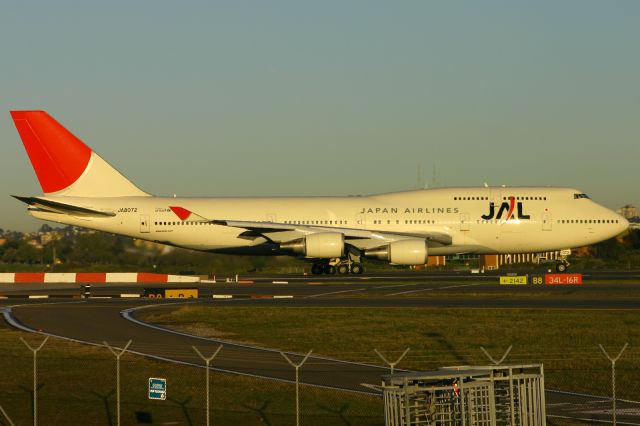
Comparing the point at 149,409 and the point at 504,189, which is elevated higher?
the point at 504,189

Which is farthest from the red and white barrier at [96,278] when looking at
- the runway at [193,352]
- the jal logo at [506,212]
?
the runway at [193,352]

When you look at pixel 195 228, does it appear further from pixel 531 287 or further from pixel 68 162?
pixel 531 287

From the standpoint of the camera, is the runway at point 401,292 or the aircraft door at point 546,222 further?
the aircraft door at point 546,222

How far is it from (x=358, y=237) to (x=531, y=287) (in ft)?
45.5

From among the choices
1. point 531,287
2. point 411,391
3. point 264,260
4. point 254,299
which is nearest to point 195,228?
point 264,260

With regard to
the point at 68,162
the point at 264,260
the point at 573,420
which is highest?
the point at 68,162

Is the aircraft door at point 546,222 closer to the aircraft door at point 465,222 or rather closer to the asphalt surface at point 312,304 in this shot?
the aircraft door at point 465,222

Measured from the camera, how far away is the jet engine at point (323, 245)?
5988 cm

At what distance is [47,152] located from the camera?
63.4 metres

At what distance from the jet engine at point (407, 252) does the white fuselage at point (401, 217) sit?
210 cm

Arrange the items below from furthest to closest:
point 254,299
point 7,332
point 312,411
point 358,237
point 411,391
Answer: point 358,237, point 254,299, point 7,332, point 312,411, point 411,391

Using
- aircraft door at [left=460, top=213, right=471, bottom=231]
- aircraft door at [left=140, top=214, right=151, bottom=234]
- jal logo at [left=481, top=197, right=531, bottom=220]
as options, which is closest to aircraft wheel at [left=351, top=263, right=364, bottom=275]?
aircraft door at [left=460, top=213, right=471, bottom=231]

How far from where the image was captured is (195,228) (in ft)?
207

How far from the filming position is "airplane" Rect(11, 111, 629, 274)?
202ft
